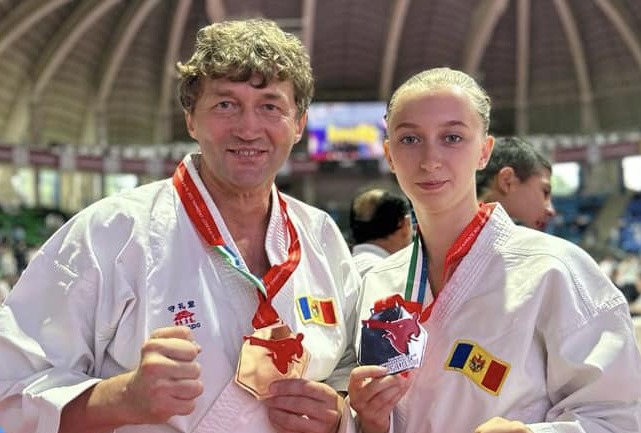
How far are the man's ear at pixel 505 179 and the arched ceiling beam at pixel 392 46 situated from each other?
81.1 ft

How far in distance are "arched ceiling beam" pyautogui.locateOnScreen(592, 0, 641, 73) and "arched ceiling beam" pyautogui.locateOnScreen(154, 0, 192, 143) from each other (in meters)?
16.7

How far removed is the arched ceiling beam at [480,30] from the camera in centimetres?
2644

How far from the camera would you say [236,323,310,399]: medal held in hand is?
1788 mm

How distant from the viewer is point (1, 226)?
2295 centimetres

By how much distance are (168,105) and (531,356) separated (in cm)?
2944

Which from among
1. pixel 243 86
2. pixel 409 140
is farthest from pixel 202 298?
pixel 409 140

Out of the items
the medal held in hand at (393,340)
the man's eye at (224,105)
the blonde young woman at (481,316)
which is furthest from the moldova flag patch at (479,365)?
the man's eye at (224,105)

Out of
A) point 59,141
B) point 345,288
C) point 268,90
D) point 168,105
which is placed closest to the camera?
point 268,90

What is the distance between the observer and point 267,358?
70.6 inches

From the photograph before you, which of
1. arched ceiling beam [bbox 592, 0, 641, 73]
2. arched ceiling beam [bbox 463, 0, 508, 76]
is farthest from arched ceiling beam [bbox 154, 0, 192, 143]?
arched ceiling beam [bbox 592, 0, 641, 73]

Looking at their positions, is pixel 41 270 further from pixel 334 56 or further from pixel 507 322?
pixel 334 56

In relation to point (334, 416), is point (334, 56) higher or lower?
higher

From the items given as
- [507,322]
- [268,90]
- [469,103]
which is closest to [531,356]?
[507,322]

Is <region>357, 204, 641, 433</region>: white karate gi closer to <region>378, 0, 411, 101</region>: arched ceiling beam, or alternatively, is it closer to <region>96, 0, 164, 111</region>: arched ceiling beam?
<region>378, 0, 411, 101</region>: arched ceiling beam
